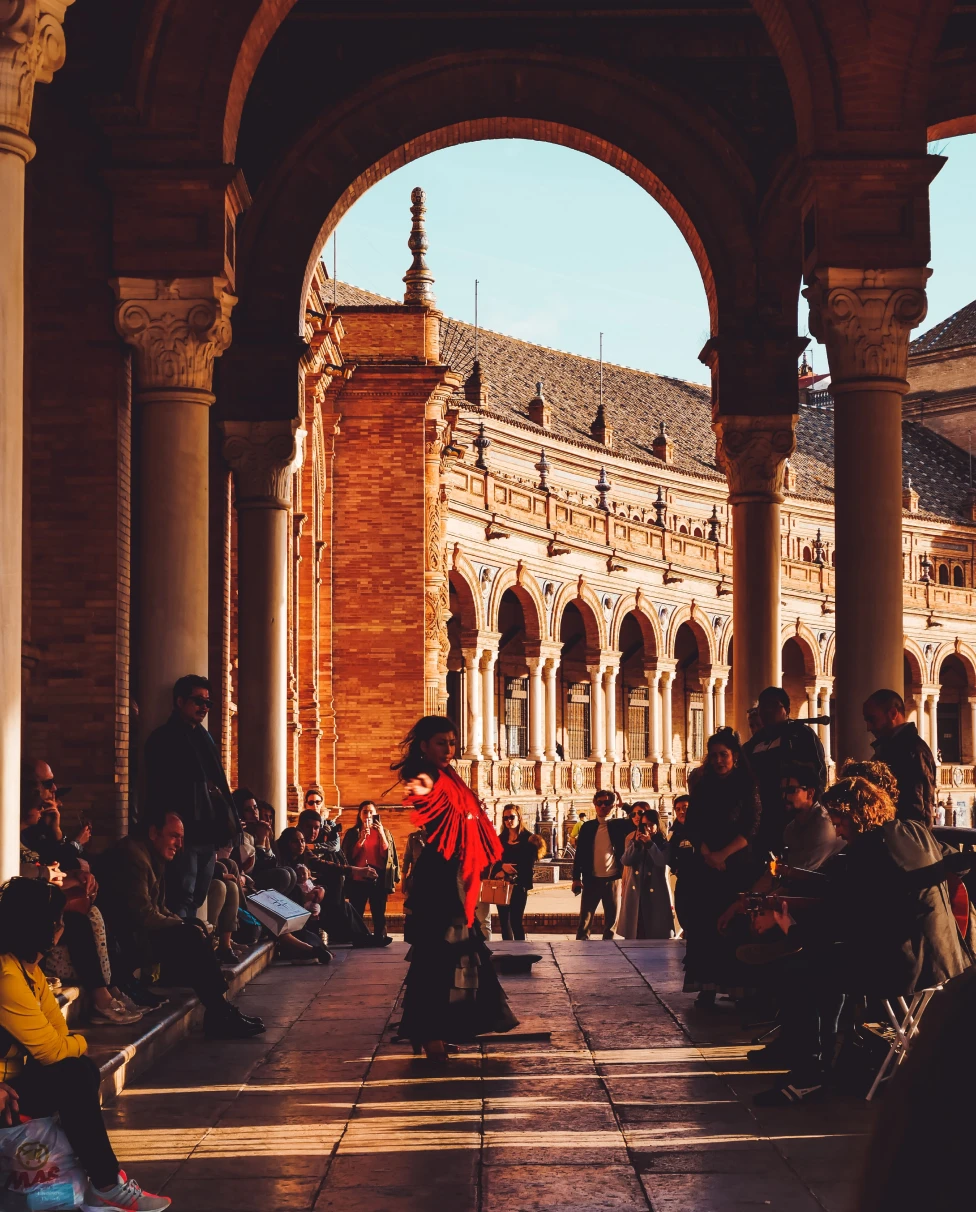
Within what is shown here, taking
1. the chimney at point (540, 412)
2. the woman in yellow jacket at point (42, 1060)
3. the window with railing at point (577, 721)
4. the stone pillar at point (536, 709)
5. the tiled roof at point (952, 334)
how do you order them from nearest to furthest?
1. the woman in yellow jacket at point (42, 1060)
2. the stone pillar at point (536, 709)
3. the window with railing at point (577, 721)
4. the chimney at point (540, 412)
5. the tiled roof at point (952, 334)

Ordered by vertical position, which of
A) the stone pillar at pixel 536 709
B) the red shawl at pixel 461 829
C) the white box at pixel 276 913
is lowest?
the white box at pixel 276 913

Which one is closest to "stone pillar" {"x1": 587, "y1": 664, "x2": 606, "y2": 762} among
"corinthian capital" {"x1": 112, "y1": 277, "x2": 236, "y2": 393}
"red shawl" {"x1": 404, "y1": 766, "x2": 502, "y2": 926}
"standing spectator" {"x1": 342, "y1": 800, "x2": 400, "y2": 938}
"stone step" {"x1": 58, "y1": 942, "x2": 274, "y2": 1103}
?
"standing spectator" {"x1": 342, "y1": 800, "x2": 400, "y2": 938}

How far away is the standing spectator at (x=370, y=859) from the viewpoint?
14820 millimetres

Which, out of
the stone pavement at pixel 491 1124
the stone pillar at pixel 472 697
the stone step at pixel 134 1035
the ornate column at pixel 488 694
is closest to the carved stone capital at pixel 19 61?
the stone step at pixel 134 1035

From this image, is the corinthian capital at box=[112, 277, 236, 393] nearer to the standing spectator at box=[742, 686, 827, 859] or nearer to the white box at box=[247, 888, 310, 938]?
the white box at box=[247, 888, 310, 938]

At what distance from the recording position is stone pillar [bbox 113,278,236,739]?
32.1ft

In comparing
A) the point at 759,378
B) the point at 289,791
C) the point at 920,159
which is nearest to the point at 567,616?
the point at 289,791

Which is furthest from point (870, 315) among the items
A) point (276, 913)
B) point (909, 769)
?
point (276, 913)

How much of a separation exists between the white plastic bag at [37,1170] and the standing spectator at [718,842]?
4.48 metres

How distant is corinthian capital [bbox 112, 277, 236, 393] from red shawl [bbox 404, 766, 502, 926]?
151 inches

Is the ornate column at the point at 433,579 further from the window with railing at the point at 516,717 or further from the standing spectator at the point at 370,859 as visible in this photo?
the window with railing at the point at 516,717

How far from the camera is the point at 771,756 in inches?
353

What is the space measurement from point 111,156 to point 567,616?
37.1m

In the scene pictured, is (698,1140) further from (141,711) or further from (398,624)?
(398,624)
